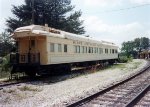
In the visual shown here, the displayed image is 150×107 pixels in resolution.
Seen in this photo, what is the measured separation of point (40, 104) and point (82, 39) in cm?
1525

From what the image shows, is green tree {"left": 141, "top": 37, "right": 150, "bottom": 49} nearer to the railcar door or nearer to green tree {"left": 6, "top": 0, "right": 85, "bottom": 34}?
green tree {"left": 6, "top": 0, "right": 85, "bottom": 34}

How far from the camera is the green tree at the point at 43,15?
3941cm

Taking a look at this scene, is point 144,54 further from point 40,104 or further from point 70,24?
point 40,104

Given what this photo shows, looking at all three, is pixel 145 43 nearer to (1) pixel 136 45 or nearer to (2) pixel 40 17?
(1) pixel 136 45

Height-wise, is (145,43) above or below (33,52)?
above

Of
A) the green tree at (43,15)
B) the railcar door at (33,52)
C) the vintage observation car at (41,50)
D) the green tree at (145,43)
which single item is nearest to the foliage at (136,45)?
the green tree at (145,43)

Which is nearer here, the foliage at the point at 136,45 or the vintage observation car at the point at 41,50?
the vintage observation car at the point at 41,50

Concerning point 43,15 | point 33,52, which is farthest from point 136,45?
point 33,52

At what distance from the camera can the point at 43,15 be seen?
41.2 m

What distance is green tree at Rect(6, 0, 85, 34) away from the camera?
129 feet

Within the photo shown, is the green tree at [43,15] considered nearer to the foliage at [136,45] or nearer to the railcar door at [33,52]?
the railcar door at [33,52]

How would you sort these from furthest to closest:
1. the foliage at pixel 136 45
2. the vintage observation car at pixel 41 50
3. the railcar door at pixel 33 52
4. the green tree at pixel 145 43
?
the green tree at pixel 145 43
the foliage at pixel 136 45
the railcar door at pixel 33 52
the vintage observation car at pixel 41 50

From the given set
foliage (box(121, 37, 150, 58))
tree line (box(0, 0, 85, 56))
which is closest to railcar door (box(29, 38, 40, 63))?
tree line (box(0, 0, 85, 56))

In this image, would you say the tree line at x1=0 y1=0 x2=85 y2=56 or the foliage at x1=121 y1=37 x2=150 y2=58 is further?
the foliage at x1=121 y1=37 x2=150 y2=58
